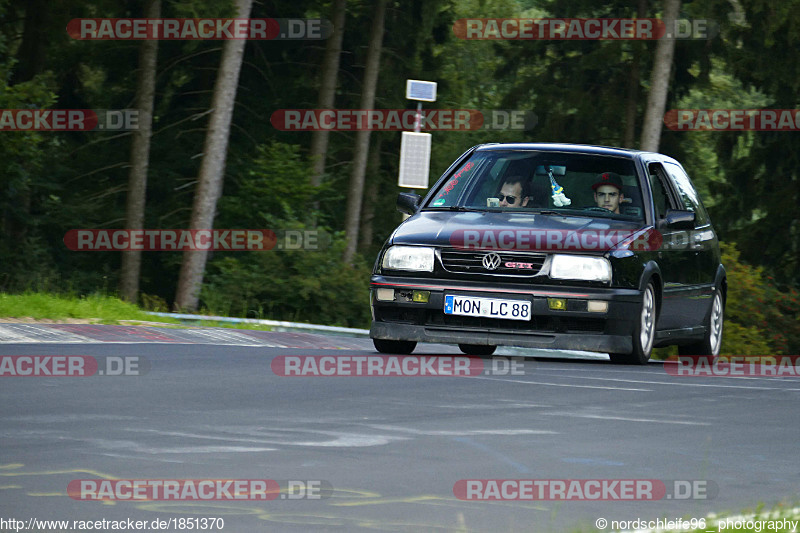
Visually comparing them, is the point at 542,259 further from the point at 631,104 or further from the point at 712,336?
the point at 631,104

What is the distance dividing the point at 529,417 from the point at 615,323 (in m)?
3.36

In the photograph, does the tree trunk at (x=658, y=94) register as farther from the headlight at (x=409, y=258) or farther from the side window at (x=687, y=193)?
the headlight at (x=409, y=258)

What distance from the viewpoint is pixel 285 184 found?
3291 centimetres

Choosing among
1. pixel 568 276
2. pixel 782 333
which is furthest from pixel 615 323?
pixel 782 333

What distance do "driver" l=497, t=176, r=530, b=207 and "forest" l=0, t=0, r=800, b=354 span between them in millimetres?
16722

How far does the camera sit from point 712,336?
14.4 m

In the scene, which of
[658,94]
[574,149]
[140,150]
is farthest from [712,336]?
[140,150]

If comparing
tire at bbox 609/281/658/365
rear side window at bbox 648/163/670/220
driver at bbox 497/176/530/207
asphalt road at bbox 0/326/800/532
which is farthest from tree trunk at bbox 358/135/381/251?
asphalt road at bbox 0/326/800/532

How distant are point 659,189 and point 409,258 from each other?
2920 mm

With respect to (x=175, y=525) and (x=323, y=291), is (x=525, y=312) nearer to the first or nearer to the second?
(x=175, y=525)

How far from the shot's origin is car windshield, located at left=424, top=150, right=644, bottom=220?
12.9m

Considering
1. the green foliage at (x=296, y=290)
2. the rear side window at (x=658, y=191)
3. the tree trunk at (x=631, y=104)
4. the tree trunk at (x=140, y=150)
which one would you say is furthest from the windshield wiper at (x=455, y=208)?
the tree trunk at (x=631, y=104)

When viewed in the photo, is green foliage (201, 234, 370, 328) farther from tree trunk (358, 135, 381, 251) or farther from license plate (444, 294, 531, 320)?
license plate (444, 294, 531, 320)

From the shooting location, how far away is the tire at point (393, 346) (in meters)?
12.6
